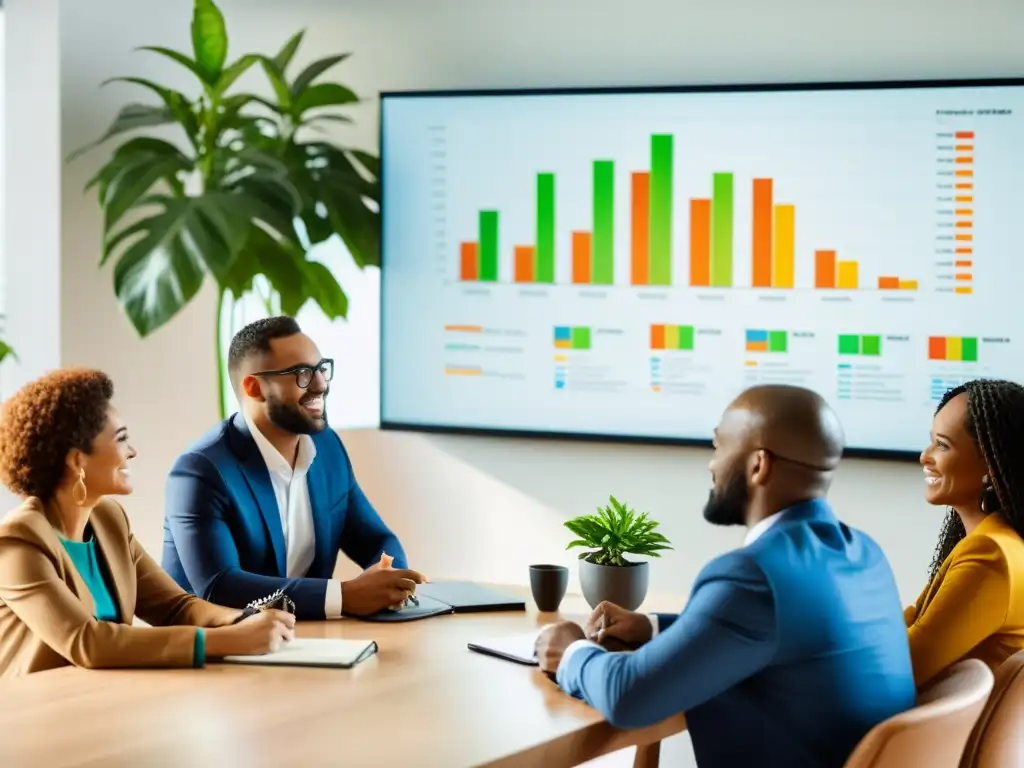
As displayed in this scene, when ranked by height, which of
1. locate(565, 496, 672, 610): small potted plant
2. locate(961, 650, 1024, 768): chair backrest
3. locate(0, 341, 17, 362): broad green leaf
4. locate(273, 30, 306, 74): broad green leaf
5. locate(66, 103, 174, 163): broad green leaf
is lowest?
locate(961, 650, 1024, 768): chair backrest

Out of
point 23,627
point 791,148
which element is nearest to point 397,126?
point 791,148

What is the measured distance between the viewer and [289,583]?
8.80ft

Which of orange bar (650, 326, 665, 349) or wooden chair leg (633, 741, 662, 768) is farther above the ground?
orange bar (650, 326, 665, 349)

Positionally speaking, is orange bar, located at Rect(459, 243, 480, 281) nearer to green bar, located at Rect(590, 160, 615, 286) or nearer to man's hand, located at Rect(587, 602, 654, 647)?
green bar, located at Rect(590, 160, 615, 286)

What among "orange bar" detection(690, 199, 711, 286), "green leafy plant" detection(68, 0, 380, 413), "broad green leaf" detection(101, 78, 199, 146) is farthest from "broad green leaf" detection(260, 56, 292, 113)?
"orange bar" detection(690, 199, 711, 286)

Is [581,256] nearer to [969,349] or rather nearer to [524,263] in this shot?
[524,263]

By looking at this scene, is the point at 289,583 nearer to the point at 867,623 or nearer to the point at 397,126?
the point at 867,623

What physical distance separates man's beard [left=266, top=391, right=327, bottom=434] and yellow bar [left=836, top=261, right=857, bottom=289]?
175cm

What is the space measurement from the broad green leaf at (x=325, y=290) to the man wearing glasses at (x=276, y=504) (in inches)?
40.6

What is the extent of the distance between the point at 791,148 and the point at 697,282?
0.48 m

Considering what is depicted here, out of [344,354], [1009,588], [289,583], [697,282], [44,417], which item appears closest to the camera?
[1009,588]

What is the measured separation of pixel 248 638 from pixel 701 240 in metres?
2.24

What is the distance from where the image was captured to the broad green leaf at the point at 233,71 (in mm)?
4133

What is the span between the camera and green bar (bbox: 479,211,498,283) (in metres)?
4.32
